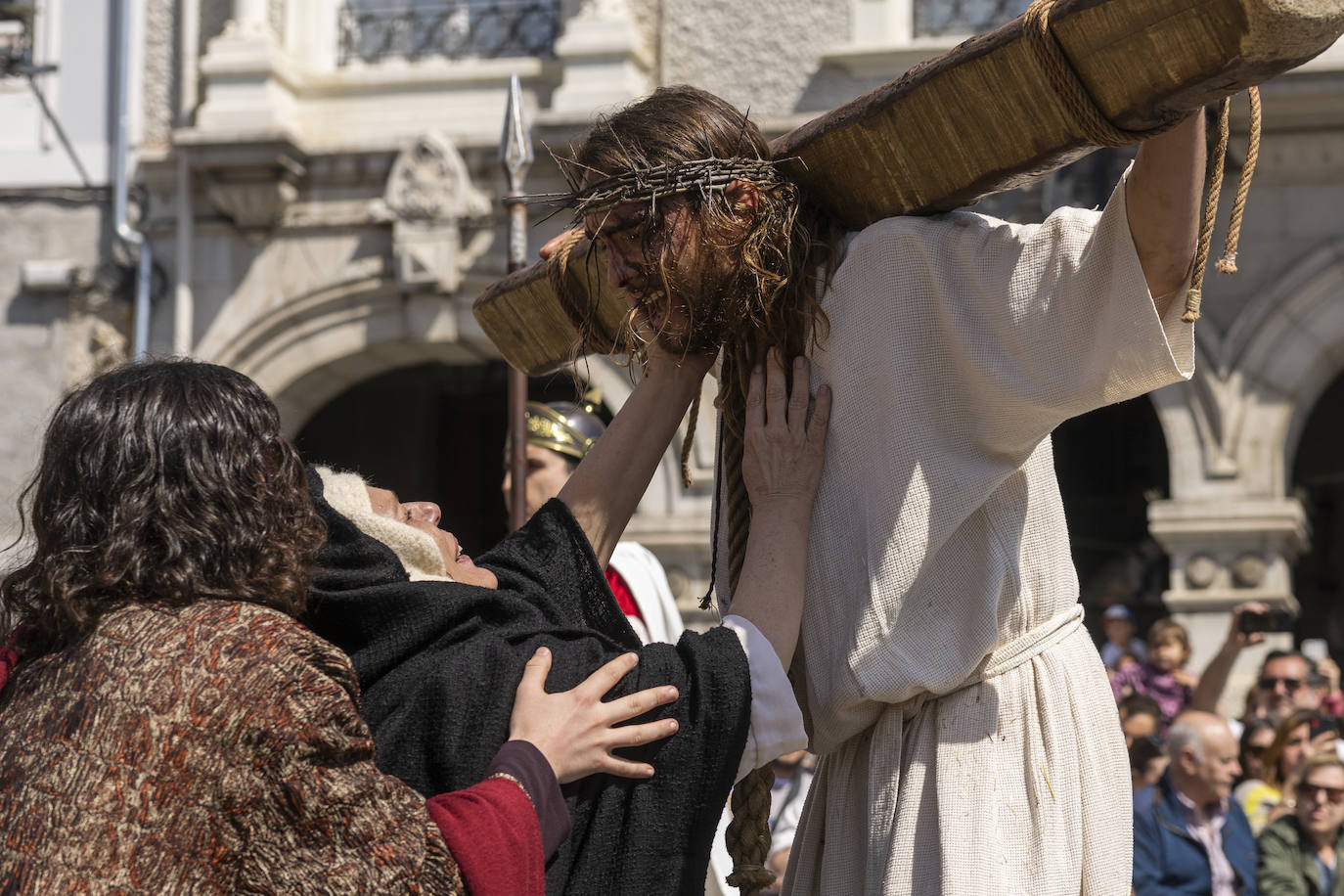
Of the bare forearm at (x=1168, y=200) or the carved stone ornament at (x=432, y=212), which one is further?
the carved stone ornament at (x=432, y=212)

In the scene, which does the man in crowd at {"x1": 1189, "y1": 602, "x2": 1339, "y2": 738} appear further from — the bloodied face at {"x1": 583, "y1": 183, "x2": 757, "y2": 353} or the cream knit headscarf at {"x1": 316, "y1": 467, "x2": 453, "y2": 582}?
the cream knit headscarf at {"x1": 316, "y1": 467, "x2": 453, "y2": 582}

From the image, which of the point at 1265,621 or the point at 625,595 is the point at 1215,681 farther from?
the point at 625,595

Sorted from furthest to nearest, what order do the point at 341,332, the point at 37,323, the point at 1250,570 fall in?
the point at 37,323
the point at 341,332
the point at 1250,570

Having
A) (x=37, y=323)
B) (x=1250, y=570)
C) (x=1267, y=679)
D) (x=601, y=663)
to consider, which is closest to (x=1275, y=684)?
(x=1267, y=679)

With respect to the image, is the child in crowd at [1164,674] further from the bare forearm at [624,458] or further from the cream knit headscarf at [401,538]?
the cream knit headscarf at [401,538]

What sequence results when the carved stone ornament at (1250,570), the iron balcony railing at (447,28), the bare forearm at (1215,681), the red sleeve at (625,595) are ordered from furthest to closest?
the iron balcony railing at (447,28)
the carved stone ornament at (1250,570)
the bare forearm at (1215,681)
the red sleeve at (625,595)

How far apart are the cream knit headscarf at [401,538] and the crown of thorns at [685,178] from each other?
53cm

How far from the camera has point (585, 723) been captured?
218cm

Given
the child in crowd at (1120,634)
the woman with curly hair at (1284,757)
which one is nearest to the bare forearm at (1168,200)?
the woman with curly hair at (1284,757)

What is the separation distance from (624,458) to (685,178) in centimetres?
54

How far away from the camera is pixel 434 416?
12523mm

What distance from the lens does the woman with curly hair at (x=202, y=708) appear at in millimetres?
1876

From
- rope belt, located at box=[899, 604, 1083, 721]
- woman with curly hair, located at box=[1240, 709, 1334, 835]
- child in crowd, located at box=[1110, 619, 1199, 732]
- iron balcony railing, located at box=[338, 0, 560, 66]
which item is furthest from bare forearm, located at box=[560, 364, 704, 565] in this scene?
iron balcony railing, located at box=[338, 0, 560, 66]

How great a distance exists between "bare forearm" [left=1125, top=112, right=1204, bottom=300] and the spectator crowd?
3.49 meters
